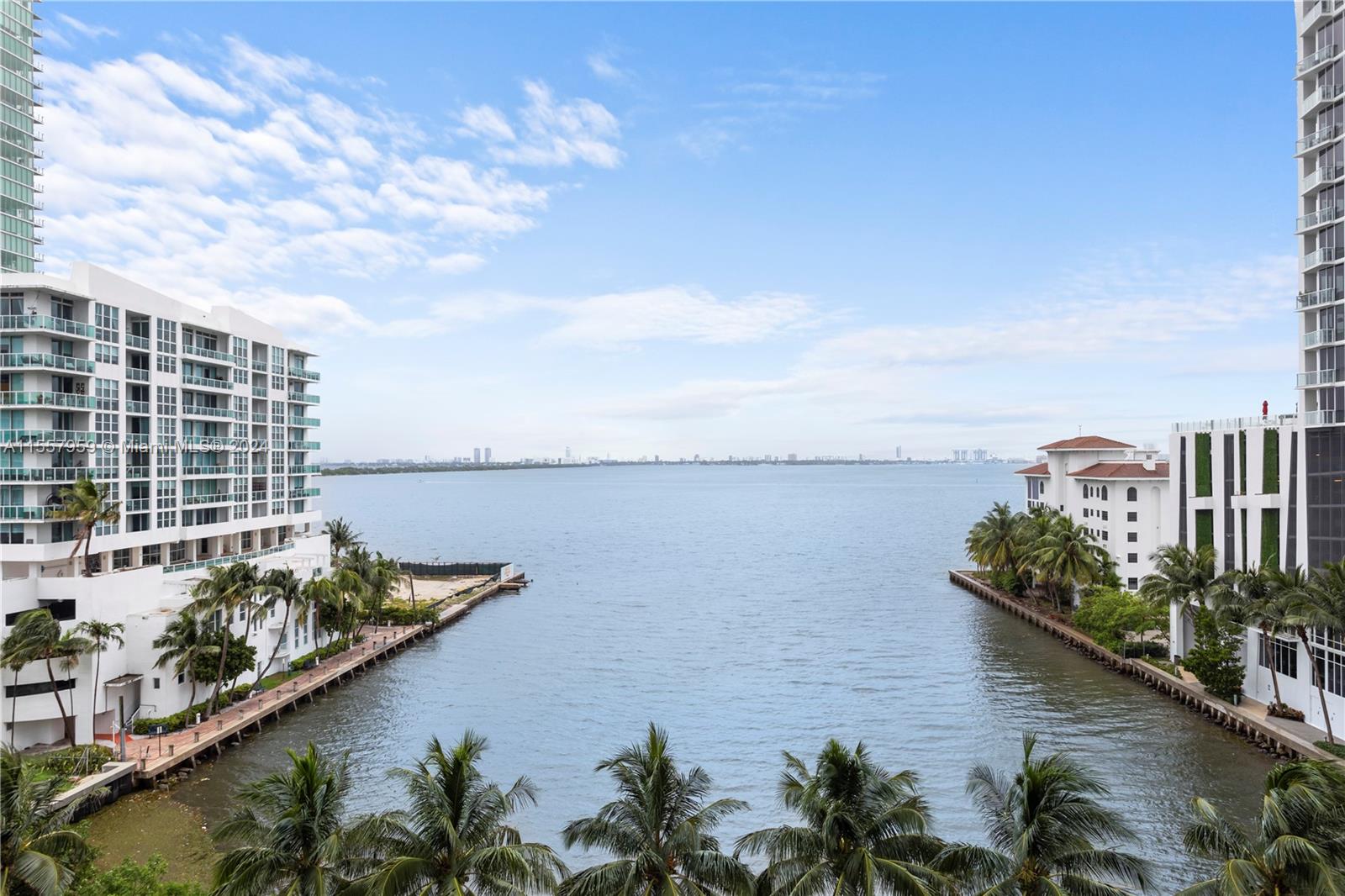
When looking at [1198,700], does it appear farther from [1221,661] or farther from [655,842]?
[655,842]

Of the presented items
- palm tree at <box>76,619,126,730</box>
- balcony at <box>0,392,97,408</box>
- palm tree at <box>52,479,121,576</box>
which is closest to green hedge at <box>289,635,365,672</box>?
palm tree at <box>76,619,126,730</box>

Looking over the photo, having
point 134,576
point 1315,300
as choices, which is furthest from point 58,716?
point 1315,300

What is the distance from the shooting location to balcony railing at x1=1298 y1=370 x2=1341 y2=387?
39.7 m

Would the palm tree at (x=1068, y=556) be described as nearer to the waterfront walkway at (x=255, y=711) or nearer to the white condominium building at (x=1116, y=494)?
the white condominium building at (x=1116, y=494)

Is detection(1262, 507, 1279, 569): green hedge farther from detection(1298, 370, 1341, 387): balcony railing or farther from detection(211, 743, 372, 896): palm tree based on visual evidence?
detection(211, 743, 372, 896): palm tree

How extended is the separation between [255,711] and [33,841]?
102 feet

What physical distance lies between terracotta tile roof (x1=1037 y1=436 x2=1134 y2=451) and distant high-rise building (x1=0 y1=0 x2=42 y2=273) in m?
96.4

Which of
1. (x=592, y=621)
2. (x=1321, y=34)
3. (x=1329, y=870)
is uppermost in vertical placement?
(x=1321, y=34)

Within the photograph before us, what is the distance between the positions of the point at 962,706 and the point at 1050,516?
36.0 m

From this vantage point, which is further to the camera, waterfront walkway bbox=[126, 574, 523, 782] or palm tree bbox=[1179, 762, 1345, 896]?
waterfront walkway bbox=[126, 574, 523, 782]

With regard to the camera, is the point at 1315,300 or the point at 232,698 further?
the point at 232,698

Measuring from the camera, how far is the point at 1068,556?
6912cm

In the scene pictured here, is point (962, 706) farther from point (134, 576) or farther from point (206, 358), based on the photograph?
point (206, 358)

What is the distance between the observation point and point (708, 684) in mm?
58938
